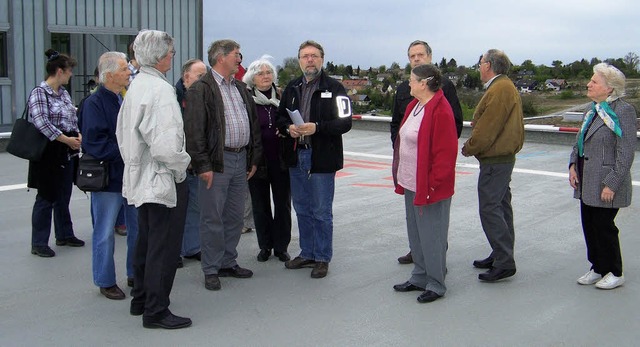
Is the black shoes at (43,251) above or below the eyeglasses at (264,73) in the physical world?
below

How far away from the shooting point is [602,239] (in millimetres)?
5062

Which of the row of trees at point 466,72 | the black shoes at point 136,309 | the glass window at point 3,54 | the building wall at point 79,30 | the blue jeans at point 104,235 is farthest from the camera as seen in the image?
the row of trees at point 466,72

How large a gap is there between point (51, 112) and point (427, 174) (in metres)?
3.33

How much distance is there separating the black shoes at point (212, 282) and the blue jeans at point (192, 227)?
772mm

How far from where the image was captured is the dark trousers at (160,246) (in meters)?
4.25

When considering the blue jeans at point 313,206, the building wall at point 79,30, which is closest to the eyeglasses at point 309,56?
the blue jeans at point 313,206

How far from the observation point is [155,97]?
4102 millimetres

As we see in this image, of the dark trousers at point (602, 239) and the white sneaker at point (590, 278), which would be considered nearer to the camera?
the dark trousers at point (602, 239)

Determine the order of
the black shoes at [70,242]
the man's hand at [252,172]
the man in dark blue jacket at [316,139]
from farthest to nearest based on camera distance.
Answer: the black shoes at [70,242] → the man's hand at [252,172] → the man in dark blue jacket at [316,139]

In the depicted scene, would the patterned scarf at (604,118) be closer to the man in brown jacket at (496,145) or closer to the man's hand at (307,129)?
the man in brown jacket at (496,145)

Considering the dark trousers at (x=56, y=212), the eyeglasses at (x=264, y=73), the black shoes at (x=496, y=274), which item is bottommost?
the black shoes at (x=496, y=274)

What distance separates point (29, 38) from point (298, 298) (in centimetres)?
1132

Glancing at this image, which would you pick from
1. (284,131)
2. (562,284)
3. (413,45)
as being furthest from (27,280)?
(562,284)

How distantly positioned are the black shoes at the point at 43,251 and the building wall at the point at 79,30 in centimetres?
Result: 866
